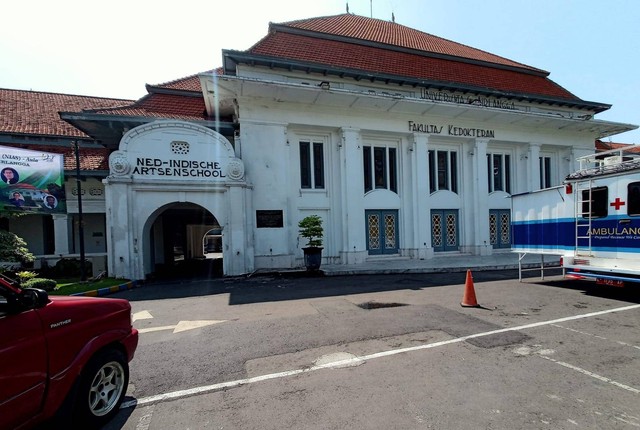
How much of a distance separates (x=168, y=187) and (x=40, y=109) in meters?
13.5

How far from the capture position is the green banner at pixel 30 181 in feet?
42.5

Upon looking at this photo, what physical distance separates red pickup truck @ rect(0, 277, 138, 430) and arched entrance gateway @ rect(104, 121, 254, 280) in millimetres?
9834

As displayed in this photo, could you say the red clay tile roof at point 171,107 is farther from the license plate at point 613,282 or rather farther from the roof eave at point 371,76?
the license plate at point 613,282

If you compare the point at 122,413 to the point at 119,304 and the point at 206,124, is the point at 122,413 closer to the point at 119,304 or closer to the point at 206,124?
the point at 119,304

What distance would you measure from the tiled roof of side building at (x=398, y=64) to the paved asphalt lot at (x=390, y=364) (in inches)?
517

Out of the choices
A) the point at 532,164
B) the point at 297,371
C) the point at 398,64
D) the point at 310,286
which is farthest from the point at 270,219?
the point at 532,164

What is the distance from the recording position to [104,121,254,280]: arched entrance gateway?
12.1 metres

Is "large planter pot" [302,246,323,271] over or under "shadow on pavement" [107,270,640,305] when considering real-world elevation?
over

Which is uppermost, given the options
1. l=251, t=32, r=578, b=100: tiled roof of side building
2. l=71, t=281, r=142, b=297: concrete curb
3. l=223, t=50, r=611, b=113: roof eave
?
l=251, t=32, r=578, b=100: tiled roof of side building

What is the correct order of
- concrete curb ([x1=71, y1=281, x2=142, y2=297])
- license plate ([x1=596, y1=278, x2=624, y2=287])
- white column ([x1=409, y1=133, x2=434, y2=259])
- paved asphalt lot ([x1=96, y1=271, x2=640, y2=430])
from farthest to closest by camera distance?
white column ([x1=409, y1=133, x2=434, y2=259]) < concrete curb ([x1=71, y1=281, x2=142, y2=297]) < license plate ([x1=596, y1=278, x2=624, y2=287]) < paved asphalt lot ([x1=96, y1=271, x2=640, y2=430])

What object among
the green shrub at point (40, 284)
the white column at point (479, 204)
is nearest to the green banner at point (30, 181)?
the green shrub at point (40, 284)

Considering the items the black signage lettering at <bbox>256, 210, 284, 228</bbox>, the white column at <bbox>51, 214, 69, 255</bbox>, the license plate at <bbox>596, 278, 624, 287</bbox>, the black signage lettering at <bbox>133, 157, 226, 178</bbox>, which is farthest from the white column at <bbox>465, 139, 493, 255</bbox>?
the white column at <bbox>51, 214, 69, 255</bbox>

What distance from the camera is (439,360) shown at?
14.5 ft

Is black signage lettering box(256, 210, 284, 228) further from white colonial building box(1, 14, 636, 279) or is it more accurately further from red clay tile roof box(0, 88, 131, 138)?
red clay tile roof box(0, 88, 131, 138)
